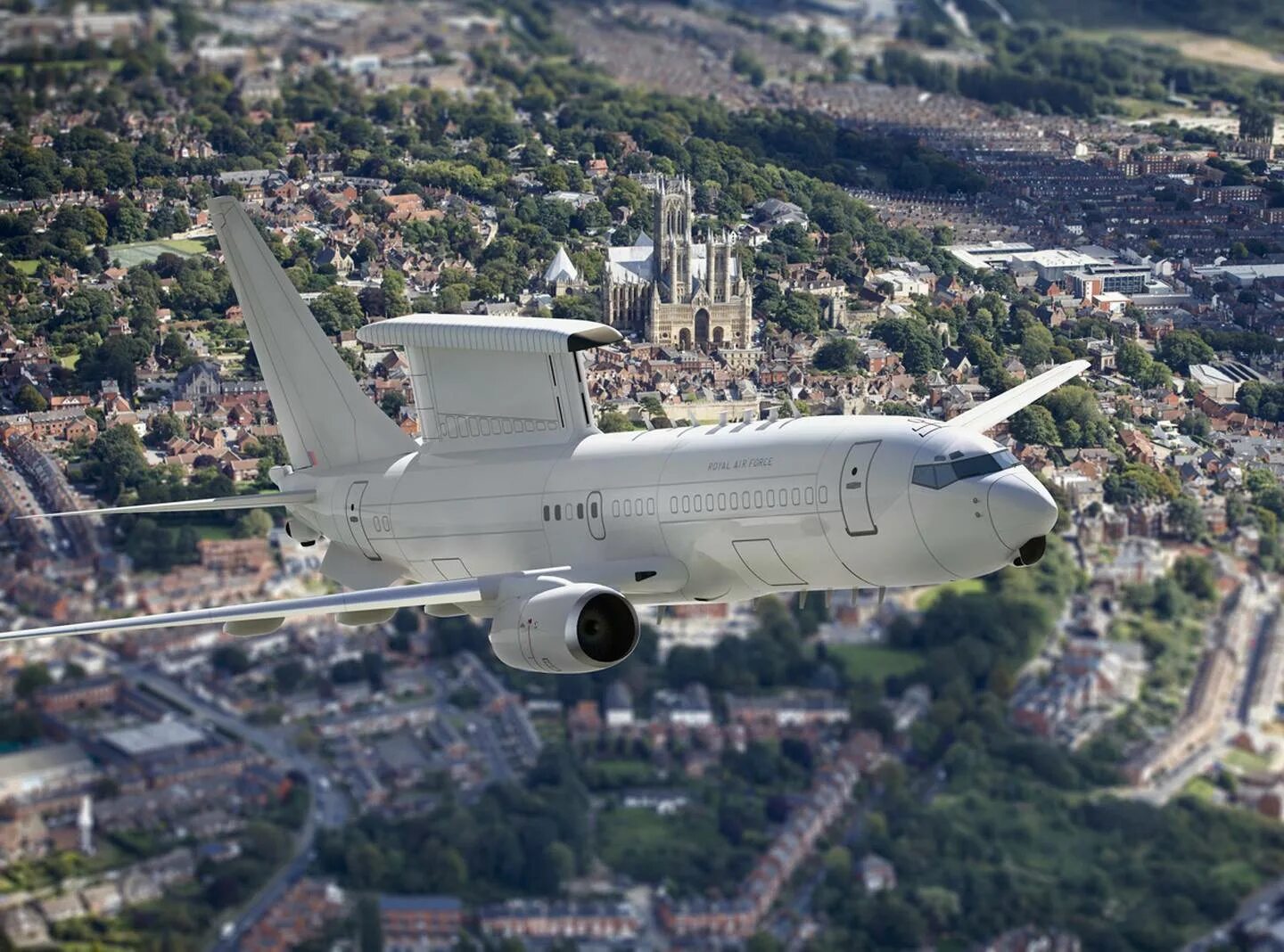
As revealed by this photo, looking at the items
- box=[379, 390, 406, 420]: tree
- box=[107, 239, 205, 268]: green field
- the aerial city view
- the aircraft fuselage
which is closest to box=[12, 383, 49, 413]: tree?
the aerial city view

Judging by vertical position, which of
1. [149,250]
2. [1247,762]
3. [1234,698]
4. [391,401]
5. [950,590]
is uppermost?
[391,401]

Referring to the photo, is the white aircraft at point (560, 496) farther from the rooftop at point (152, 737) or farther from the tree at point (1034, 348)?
the rooftop at point (152, 737)

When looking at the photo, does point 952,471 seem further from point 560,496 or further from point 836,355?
point 836,355

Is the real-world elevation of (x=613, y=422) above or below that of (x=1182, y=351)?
below

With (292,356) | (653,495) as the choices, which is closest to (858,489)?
(653,495)

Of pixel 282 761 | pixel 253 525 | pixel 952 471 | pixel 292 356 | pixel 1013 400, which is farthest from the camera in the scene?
pixel 282 761

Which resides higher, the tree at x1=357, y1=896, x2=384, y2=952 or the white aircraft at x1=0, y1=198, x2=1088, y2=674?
the white aircraft at x1=0, y1=198, x2=1088, y2=674

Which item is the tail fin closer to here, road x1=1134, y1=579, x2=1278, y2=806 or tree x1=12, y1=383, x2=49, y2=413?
tree x1=12, y1=383, x2=49, y2=413
